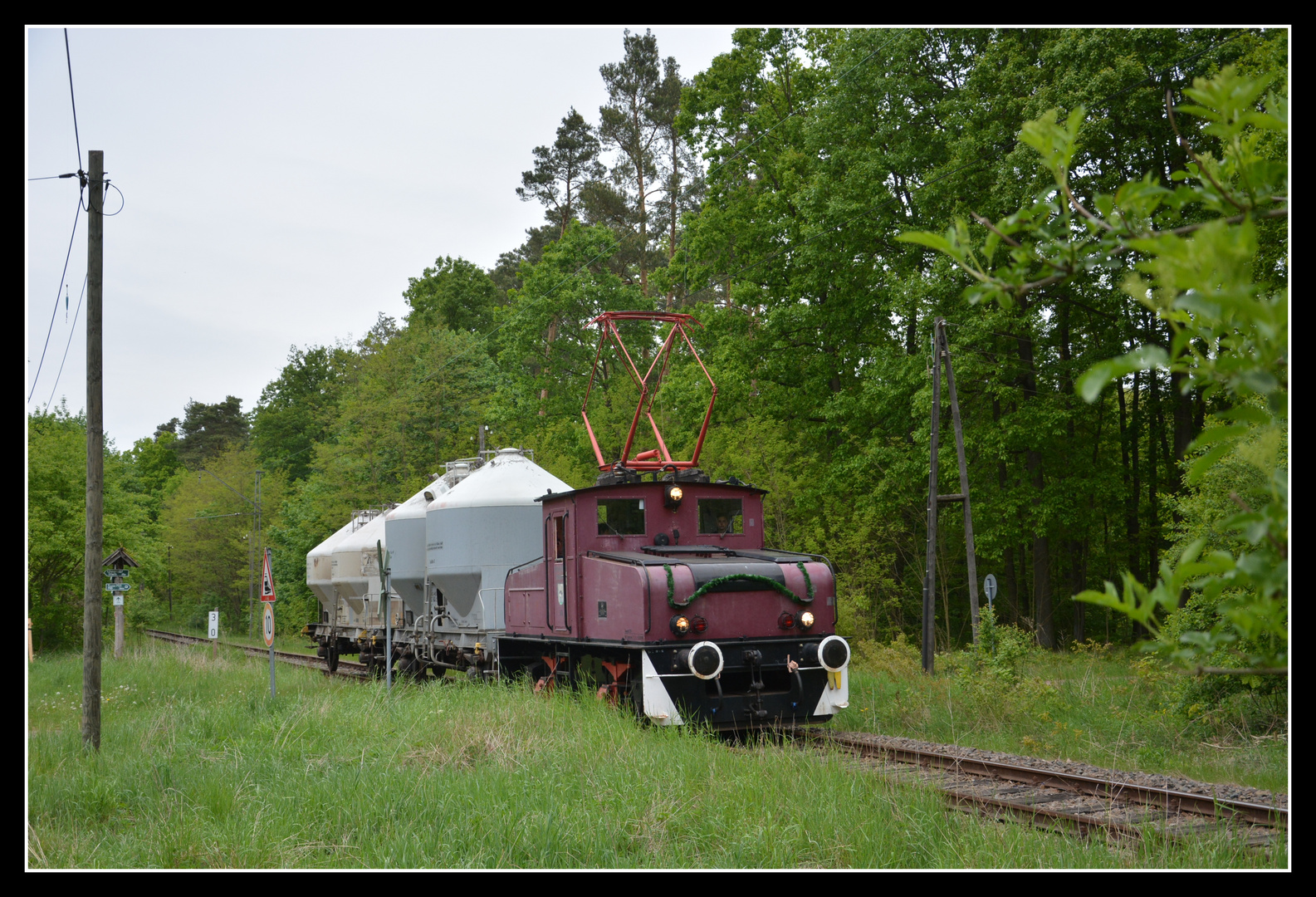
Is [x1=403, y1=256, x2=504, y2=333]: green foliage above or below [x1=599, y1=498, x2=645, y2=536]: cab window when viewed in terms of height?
above

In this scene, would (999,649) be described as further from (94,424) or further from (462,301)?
(462,301)

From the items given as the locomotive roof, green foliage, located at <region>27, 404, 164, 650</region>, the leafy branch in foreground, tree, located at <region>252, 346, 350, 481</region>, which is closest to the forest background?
green foliage, located at <region>27, 404, 164, 650</region>

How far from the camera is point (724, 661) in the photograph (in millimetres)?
11719

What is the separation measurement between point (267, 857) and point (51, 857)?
1.71 meters

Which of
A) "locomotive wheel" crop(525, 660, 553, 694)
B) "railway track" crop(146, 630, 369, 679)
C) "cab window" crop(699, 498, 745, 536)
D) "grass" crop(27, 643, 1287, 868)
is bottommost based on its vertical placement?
"railway track" crop(146, 630, 369, 679)

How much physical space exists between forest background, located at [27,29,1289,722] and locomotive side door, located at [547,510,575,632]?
7408 millimetres

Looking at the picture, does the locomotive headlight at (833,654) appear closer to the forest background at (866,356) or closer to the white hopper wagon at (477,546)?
the forest background at (866,356)

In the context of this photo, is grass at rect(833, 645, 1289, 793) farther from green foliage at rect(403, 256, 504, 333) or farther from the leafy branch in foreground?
green foliage at rect(403, 256, 504, 333)

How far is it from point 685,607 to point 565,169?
3997 centimetres

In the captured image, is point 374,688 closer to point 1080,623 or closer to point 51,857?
point 51,857

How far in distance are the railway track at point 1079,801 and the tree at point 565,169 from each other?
3955 centimetres

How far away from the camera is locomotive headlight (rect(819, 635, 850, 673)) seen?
11938 millimetres

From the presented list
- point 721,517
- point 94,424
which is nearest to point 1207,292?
point 721,517

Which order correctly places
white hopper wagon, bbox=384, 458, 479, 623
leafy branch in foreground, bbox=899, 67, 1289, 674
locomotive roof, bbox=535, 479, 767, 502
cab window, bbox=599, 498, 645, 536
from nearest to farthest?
1. leafy branch in foreground, bbox=899, 67, 1289, 674
2. locomotive roof, bbox=535, 479, 767, 502
3. cab window, bbox=599, 498, 645, 536
4. white hopper wagon, bbox=384, 458, 479, 623
